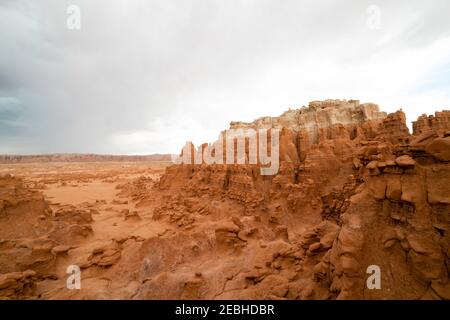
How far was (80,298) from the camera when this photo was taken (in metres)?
6.22

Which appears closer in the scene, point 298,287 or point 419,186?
point 419,186

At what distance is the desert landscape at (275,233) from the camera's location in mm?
4191

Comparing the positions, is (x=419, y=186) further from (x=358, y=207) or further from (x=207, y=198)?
(x=207, y=198)

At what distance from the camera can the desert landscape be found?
4.19 m

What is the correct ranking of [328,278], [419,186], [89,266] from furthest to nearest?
[89,266] < [328,278] < [419,186]

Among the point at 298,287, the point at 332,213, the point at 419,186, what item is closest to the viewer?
the point at 419,186

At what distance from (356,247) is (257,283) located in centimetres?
295

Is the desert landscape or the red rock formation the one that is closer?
the red rock formation

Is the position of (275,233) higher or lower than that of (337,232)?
lower

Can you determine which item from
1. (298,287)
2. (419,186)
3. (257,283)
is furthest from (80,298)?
(419,186)

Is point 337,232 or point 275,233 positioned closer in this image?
point 337,232

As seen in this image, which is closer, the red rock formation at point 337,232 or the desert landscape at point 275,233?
the red rock formation at point 337,232

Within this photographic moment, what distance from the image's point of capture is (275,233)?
10117 mm

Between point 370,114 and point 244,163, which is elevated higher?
point 370,114
